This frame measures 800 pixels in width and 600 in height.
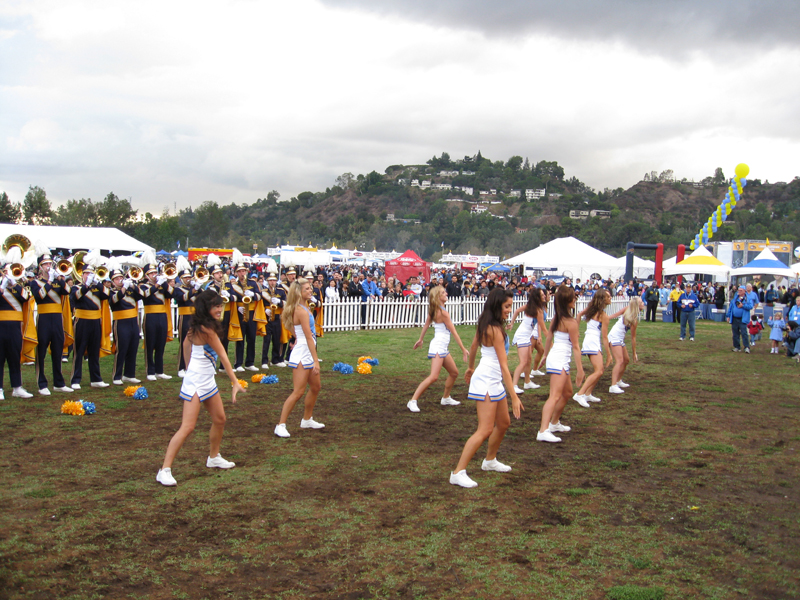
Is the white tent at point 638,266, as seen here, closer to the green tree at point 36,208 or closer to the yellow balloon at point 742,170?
the yellow balloon at point 742,170

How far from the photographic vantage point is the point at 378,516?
464 cm

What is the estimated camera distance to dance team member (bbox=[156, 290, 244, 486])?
5156 millimetres

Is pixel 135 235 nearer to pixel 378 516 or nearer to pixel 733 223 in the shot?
pixel 378 516

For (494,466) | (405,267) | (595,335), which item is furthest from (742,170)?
(494,466)

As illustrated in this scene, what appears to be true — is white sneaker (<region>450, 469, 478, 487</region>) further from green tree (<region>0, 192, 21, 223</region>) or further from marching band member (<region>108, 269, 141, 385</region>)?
green tree (<region>0, 192, 21, 223</region>)

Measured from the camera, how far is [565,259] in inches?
1266

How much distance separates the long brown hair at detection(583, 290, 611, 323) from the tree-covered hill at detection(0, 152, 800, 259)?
62806mm

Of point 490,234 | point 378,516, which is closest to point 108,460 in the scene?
point 378,516

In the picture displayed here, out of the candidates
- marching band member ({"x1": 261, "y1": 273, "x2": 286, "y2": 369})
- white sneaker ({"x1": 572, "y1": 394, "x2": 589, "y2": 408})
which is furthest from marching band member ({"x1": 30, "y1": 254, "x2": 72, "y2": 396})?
white sneaker ({"x1": 572, "y1": 394, "x2": 589, "y2": 408})

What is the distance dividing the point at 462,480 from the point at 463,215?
12009 centimetres

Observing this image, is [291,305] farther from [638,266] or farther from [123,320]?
[638,266]

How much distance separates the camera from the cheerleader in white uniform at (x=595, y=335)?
8430 mm

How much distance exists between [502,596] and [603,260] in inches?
1298

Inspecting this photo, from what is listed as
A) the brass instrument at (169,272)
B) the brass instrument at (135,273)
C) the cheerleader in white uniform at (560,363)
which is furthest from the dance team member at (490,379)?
the brass instrument at (135,273)
